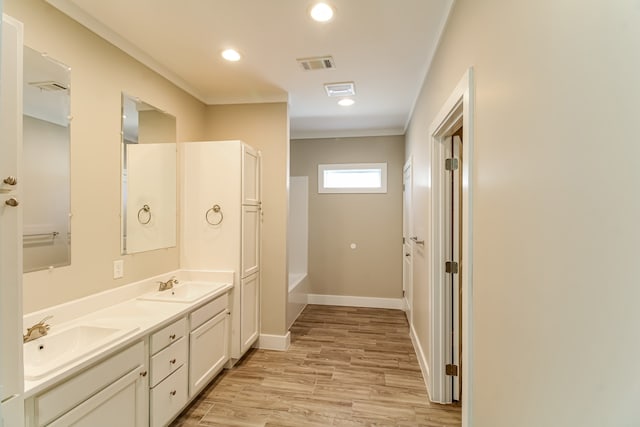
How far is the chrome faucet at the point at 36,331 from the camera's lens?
5.10 ft

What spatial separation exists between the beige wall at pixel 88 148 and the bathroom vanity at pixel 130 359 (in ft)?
0.47

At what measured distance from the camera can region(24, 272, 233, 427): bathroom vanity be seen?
51.6 inches

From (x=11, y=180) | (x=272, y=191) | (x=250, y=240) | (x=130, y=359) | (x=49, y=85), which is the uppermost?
(x=49, y=85)

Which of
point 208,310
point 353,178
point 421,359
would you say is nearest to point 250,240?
point 208,310

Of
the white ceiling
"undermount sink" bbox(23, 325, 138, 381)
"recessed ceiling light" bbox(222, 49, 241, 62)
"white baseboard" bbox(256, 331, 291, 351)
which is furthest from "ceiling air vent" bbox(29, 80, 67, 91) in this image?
"white baseboard" bbox(256, 331, 291, 351)

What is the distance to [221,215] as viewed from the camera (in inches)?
113

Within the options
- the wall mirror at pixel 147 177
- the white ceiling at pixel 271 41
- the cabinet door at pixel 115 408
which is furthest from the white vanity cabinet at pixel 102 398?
the white ceiling at pixel 271 41

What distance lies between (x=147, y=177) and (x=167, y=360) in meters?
1.43

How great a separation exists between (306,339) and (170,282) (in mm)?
1700

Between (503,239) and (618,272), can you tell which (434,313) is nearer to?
(503,239)

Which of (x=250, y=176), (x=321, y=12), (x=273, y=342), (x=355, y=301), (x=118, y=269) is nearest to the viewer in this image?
(x=321, y=12)

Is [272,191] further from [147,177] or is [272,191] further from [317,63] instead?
[317,63]

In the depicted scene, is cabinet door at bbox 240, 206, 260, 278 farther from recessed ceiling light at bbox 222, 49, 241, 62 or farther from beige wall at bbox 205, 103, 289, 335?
recessed ceiling light at bbox 222, 49, 241, 62

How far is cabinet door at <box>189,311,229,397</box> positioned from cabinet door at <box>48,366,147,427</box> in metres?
0.49
